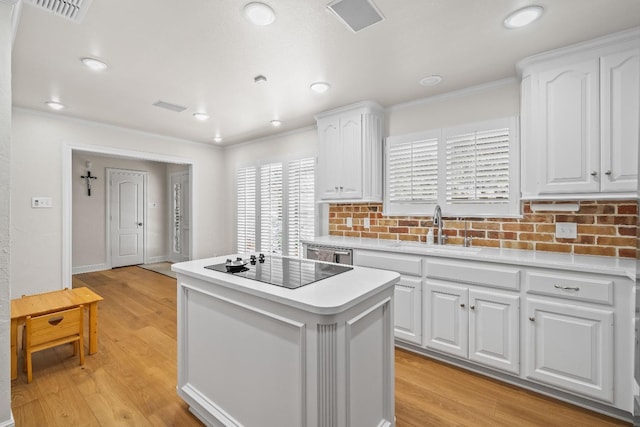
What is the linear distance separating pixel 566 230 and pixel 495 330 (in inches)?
38.9

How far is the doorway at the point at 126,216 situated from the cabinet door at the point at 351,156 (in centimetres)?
524

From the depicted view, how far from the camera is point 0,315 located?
5.07 feet

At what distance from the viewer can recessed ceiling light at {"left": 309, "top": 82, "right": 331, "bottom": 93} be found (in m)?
2.74

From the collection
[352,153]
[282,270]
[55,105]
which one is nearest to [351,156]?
[352,153]

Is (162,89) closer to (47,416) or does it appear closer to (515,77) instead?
(47,416)

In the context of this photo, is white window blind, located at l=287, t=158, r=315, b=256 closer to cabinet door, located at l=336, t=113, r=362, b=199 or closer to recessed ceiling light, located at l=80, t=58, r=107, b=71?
cabinet door, located at l=336, t=113, r=362, b=199

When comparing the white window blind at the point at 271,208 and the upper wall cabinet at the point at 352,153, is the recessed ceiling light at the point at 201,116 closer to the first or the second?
the white window blind at the point at 271,208

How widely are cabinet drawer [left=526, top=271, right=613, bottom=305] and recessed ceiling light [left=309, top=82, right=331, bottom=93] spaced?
2224mm

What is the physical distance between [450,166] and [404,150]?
53 centimetres

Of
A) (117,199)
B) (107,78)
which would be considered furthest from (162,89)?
(117,199)

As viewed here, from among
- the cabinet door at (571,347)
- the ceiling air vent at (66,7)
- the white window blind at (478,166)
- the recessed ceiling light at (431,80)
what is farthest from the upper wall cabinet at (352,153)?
the ceiling air vent at (66,7)

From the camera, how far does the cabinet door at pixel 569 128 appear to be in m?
2.05

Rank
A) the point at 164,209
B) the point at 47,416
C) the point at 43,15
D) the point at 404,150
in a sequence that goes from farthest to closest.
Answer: the point at 164,209, the point at 404,150, the point at 47,416, the point at 43,15

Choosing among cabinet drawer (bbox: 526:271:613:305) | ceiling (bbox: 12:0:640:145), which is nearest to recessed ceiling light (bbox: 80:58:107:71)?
ceiling (bbox: 12:0:640:145)
